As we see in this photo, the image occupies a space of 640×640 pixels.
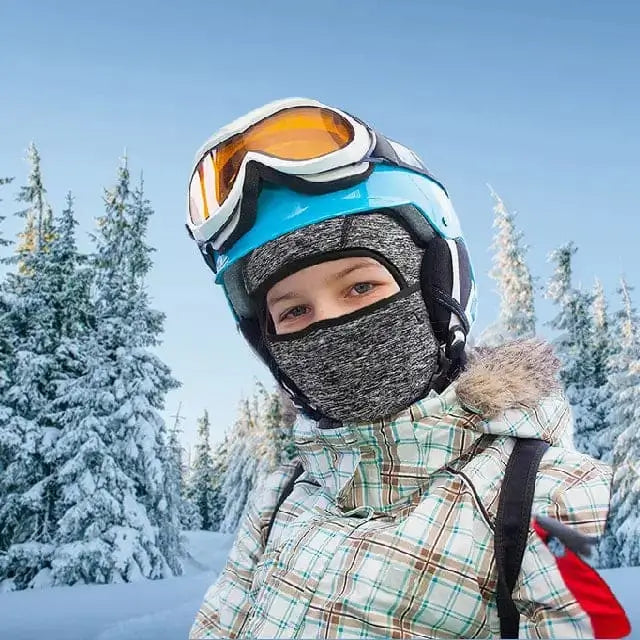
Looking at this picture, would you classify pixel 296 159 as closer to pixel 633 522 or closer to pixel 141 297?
pixel 633 522

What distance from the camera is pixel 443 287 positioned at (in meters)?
2.22

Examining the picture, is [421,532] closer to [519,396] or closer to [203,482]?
[519,396]

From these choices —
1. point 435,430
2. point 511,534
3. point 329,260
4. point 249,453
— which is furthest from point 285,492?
point 249,453

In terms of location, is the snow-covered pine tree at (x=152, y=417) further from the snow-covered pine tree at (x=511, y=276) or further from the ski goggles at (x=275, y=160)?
the ski goggles at (x=275, y=160)

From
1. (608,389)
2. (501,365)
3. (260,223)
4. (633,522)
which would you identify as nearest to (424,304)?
(501,365)

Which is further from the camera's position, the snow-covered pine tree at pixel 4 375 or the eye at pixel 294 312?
the snow-covered pine tree at pixel 4 375

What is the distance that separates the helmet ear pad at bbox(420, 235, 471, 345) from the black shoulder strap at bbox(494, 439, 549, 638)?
682mm

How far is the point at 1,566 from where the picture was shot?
1958 cm

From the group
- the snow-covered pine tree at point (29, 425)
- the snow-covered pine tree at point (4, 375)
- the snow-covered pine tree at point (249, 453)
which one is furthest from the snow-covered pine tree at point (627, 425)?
the snow-covered pine tree at point (4, 375)

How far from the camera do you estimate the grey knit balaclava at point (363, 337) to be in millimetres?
2049

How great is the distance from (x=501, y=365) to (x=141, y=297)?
22270 mm

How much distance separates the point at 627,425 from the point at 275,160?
22.1 meters

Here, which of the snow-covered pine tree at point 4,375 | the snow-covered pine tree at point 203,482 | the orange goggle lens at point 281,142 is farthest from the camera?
the snow-covered pine tree at point 203,482

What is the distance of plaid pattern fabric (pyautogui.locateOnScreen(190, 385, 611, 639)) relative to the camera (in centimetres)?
156
